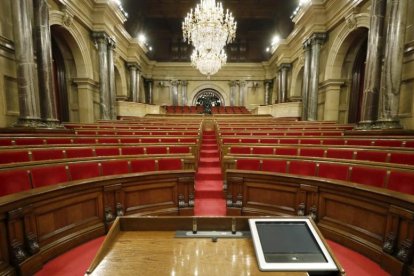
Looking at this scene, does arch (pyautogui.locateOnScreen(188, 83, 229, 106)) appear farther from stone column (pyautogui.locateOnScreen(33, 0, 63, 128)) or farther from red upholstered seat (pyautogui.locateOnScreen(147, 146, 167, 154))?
red upholstered seat (pyautogui.locateOnScreen(147, 146, 167, 154))

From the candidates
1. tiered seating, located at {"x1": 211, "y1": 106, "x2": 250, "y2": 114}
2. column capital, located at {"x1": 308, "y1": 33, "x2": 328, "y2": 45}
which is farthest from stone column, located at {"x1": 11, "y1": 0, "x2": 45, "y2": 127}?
tiered seating, located at {"x1": 211, "y1": 106, "x2": 250, "y2": 114}

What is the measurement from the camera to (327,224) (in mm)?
2061

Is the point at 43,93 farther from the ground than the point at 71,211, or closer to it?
farther from the ground

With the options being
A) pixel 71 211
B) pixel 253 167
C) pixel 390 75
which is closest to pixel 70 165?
pixel 71 211

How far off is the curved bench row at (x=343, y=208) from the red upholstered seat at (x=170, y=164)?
0.67 m

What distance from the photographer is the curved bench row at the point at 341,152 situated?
2465mm

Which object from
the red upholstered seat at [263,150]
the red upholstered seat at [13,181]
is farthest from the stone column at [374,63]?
the red upholstered seat at [13,181]

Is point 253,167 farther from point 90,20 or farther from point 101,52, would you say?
point 90,20

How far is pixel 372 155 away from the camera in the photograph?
2672mm

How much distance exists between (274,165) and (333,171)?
0.62 metres

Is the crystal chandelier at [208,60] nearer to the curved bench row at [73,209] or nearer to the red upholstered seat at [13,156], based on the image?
the curved bench row at [73,209]

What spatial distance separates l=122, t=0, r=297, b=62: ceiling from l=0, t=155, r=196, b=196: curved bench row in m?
11.9

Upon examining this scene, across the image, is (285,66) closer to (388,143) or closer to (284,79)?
(284,79)

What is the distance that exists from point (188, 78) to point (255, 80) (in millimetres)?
4803
